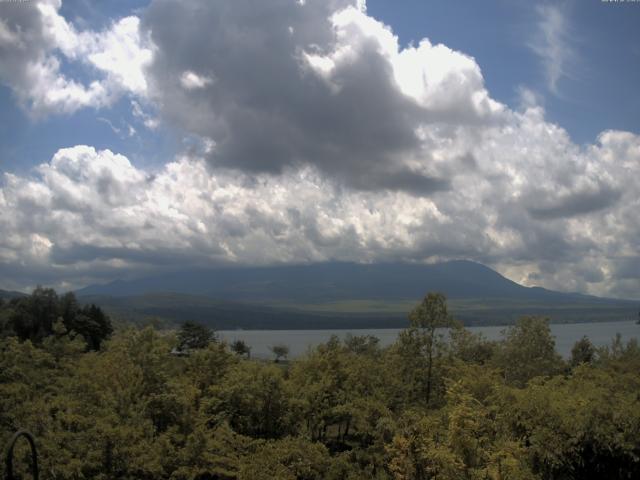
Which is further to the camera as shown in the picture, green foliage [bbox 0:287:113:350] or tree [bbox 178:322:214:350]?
tree [bbox 178:322:214:350]

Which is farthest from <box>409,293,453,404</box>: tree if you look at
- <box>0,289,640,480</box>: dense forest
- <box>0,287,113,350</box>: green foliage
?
<box>0,287,113,350</box>: green foliage

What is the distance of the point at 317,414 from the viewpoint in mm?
33844

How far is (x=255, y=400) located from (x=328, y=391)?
5.51 meters

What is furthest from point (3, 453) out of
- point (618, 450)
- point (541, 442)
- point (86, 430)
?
point (618, 450)

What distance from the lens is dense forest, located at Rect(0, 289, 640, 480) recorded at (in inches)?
936

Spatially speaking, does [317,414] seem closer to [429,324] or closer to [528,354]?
[429,324]

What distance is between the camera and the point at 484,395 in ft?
108

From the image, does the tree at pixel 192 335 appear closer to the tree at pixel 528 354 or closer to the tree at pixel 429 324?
the tree at pixel 528 354

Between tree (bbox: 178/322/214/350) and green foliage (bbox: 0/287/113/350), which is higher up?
green foliage (bbox: 0/287/113/350)

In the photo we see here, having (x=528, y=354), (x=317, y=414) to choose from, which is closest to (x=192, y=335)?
(x=528, y=354)

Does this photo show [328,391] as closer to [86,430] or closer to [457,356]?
[457,356]

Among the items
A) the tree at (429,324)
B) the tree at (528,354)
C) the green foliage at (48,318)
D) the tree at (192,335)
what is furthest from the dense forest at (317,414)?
the tree at (192,335)

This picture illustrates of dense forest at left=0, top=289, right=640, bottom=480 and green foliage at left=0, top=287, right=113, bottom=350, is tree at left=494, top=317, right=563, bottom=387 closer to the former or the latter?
dense forest at left=0, top=289, right=640, bottom=480

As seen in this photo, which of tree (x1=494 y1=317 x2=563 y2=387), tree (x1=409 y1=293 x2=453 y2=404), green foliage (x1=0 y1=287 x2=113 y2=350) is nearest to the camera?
tree (x1=409 y1=293 x2=453 y2=404)
